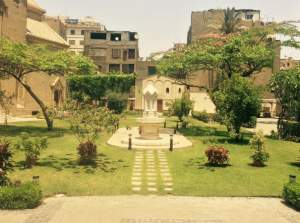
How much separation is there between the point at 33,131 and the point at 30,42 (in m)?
19.9

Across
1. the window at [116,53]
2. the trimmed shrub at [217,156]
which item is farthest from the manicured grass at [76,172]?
the window at [116,53]

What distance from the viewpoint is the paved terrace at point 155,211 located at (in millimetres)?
12062

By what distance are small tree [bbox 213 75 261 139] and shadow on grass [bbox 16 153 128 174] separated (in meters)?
9.51

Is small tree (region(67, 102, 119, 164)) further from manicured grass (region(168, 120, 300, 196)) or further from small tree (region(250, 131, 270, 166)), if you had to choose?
small tree (region(250, 131, 270, 166))

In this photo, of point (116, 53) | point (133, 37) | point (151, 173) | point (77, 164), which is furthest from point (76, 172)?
point (133, 37)

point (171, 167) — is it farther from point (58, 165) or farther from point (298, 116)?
point (298, 116)

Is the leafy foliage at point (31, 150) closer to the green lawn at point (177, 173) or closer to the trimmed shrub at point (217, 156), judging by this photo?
the green lawn at point (177, 173)

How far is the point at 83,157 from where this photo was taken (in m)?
19.8

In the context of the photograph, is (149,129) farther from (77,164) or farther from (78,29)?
(78,29)

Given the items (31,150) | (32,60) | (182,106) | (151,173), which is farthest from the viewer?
(182,106)

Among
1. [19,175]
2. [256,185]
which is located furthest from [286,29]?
[19,175]

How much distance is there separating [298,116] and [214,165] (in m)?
15.2

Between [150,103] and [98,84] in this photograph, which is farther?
[98,84]

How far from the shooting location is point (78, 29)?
110312 millimetres
